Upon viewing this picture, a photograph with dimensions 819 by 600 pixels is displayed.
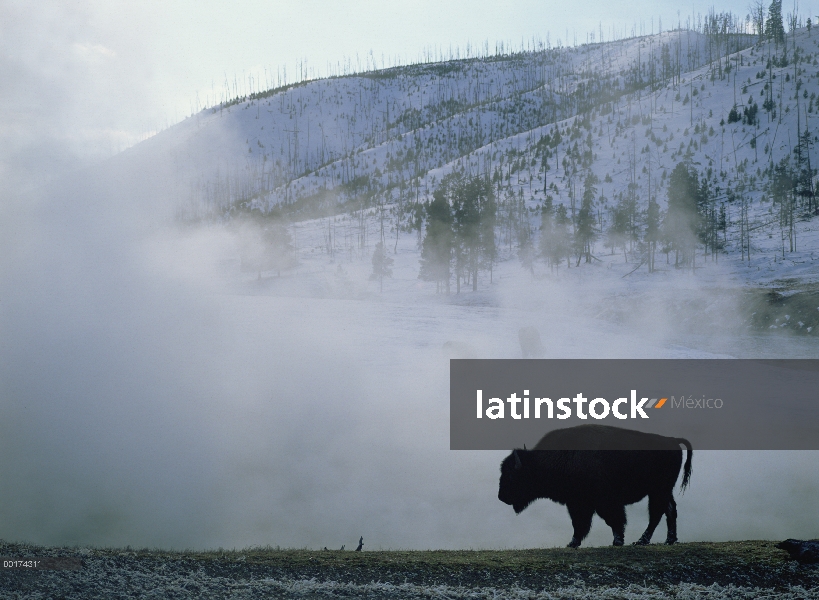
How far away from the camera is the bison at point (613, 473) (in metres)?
10.1

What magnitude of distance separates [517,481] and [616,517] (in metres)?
1.75

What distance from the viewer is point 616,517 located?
10.2 metres

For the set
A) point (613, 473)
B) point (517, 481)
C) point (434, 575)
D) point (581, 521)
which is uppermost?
point (613, 473)

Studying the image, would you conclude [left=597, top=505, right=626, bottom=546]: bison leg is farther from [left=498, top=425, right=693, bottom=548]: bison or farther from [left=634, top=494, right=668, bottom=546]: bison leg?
[left=634, top=494, right=668, bottom=546]: bison leg

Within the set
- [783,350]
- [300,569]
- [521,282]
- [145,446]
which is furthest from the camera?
[521,282]

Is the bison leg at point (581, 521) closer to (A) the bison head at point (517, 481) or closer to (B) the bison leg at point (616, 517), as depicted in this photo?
(B) the bison leg at point (616, 517)

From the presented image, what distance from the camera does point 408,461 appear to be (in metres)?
22.8

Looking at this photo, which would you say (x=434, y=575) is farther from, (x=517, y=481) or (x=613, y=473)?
(x=613, y=473)

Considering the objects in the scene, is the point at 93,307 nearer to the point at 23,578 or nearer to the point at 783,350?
the point at 23,578

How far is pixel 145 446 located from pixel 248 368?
963 cm

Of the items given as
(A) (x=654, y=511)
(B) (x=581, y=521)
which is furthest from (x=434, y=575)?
(A) (x=654, y=511)

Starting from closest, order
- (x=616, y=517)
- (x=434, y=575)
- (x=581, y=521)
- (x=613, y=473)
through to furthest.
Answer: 1. (x=434, y=575)
2. (x=613, y=473)
3. (x=616, y=517)
4. (x=581, y=521)

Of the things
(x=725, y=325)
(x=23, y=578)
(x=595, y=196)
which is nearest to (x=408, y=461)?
(x=23, y=578)

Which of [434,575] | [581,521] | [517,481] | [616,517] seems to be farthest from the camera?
[517,481]
